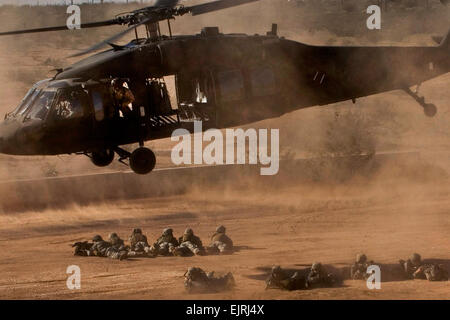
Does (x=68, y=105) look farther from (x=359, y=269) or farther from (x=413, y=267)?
(x=413, y=267)

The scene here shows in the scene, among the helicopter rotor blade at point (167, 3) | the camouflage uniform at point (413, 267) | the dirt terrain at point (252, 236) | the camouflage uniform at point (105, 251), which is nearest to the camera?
the helicopter rotor blade at point (167, 3)

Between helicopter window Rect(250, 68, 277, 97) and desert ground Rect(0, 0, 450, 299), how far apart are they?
3300 millimetres

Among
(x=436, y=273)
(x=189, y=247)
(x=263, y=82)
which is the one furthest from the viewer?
(x=189, y=247)

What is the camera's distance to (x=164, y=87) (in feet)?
52.2

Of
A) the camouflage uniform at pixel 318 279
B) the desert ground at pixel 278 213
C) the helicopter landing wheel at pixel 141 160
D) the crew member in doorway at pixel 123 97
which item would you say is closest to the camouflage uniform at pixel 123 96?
the crew member in doorway at pixel 123 97

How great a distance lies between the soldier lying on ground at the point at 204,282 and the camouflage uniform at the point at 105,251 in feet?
10.5

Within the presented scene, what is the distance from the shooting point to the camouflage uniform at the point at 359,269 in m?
16.8

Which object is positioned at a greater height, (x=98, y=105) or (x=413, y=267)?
(x=98, y=105)

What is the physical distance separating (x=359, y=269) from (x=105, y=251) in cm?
558

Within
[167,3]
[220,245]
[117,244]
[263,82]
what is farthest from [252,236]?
[167,3]

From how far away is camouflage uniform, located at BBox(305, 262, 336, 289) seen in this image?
53.5ft

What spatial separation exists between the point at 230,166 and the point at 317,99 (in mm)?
10534

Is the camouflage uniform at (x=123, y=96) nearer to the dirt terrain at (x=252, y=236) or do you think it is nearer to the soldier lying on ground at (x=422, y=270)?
the dirt terrain at (x=252, y=236)

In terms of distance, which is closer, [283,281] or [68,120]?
[68,120]
